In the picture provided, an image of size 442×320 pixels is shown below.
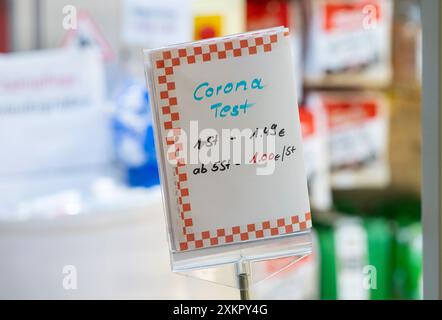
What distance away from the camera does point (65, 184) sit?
1389 mm

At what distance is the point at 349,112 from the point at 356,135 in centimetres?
7

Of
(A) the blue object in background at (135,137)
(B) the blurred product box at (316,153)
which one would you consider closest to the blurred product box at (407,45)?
(B) the blurred product box at (316,153)

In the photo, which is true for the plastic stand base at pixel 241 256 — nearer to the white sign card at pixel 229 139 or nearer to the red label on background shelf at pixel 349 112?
the white sign card at pixel 229 139

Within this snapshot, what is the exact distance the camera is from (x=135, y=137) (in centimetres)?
144

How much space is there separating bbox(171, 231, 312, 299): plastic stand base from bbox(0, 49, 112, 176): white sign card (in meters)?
0.97

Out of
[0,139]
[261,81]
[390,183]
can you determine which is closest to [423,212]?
[261,81]

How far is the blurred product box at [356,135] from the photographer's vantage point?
6.80ft

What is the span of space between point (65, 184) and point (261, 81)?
37.7 inches

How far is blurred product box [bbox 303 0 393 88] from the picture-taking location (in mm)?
2002

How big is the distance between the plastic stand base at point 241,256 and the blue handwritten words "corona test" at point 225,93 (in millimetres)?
100

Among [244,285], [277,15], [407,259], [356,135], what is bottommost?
[407,259]

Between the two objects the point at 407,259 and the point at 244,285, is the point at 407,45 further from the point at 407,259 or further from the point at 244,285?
the point at 244,285

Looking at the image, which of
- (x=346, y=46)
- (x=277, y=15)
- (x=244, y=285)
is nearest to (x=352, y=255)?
(x=346, y=46)
